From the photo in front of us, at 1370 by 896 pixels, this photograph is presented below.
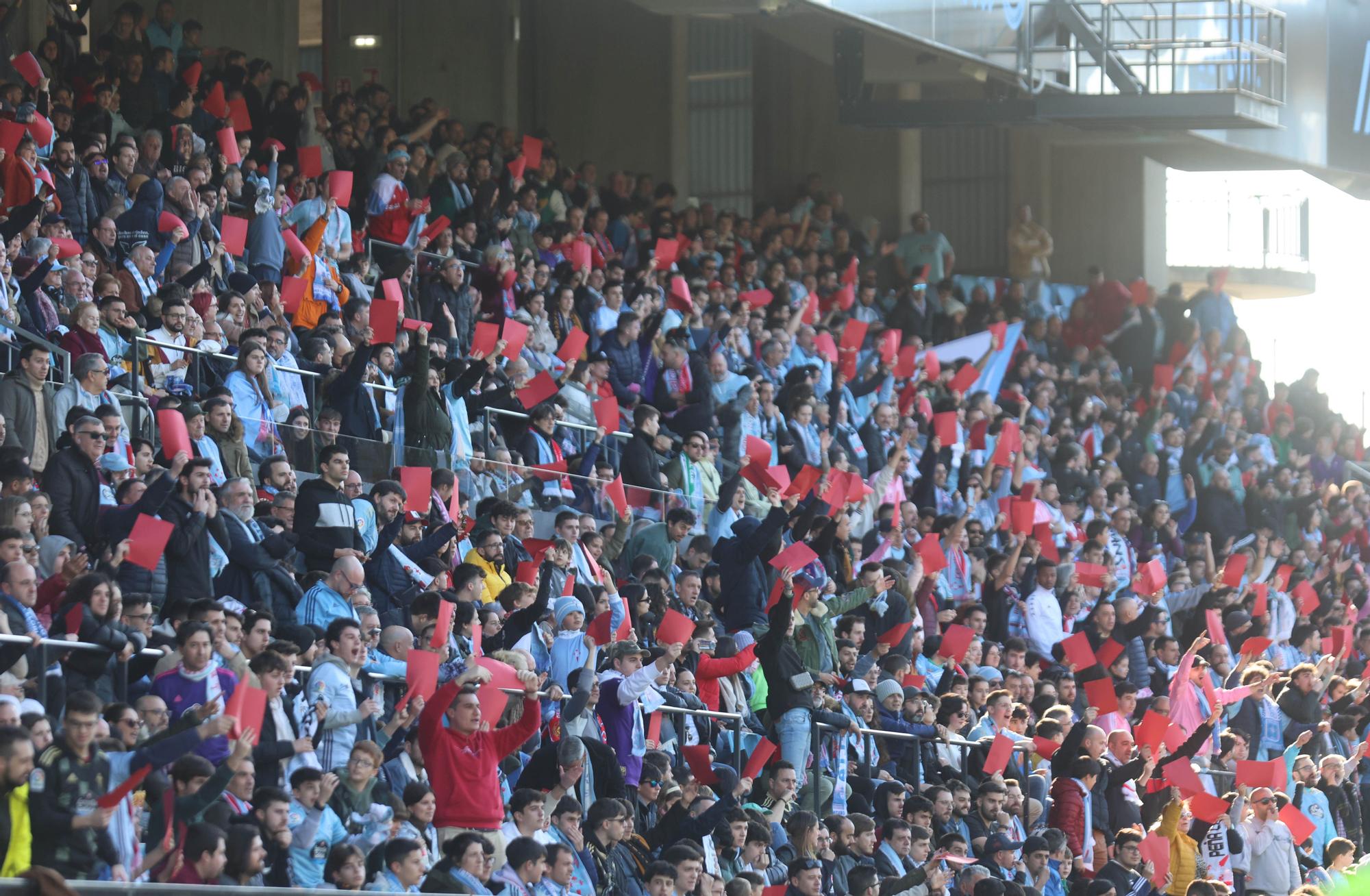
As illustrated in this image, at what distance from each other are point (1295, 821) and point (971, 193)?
14.4 metres

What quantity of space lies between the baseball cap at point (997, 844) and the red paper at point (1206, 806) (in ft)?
5.53

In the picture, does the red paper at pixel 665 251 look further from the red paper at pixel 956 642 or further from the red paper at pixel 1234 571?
the red paper at pixel 1234 571

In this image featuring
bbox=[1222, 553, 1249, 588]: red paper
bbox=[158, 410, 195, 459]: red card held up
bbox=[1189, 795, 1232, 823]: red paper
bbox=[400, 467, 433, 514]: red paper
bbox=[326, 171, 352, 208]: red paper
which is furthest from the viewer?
bbox=[1222, 553, 1249, 588]: red paper

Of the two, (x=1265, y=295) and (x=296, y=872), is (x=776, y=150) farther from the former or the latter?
(x=296, y=872)

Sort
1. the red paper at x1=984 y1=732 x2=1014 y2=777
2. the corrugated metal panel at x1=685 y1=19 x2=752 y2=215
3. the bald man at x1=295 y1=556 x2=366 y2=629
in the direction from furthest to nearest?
the corrugated metal panel at x1=685 y1=19 x2=752 y2=215 < the red paper at x1=984 y1=732 x2=1014 y2=777 < the bald man at x1=295 y1=556 x2=366 y2=629

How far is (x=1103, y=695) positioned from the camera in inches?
573

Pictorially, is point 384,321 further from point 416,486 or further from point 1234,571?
point 1234,571

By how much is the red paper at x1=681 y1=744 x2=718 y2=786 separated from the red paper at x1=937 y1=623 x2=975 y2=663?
321 centimetres

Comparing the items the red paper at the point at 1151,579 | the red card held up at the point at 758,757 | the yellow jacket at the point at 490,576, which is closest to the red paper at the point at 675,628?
the red card held up at the point at 758,757

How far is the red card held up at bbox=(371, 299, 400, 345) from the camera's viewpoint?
1359cm

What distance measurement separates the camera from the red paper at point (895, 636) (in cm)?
1423

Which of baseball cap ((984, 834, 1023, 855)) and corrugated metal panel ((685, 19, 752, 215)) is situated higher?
corrugated metal panel ((685, 19, 752, 215))

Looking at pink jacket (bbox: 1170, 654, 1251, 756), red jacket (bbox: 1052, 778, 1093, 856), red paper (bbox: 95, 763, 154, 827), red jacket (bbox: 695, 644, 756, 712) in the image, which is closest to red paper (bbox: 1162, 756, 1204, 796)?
red jacket (bbox: 1052, 778, 1093, 856)

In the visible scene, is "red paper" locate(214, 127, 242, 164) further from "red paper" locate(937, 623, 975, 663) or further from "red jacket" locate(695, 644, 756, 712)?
"red paper" locate(937, 623, 975, 663)
